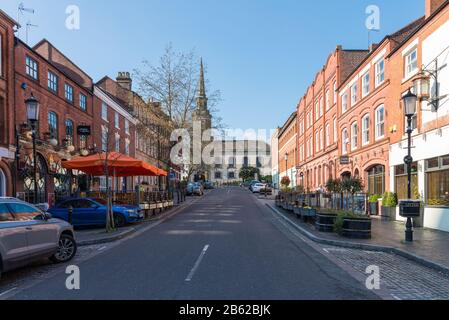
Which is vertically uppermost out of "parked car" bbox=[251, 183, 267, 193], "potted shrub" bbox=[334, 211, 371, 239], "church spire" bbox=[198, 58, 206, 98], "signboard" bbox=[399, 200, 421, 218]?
"church spire" bbox=[198, 58, 206, 98]

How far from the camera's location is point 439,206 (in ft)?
50.4

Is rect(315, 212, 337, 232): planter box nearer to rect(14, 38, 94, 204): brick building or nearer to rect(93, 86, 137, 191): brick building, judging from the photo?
rect(14, 38, 94, 204): brick building

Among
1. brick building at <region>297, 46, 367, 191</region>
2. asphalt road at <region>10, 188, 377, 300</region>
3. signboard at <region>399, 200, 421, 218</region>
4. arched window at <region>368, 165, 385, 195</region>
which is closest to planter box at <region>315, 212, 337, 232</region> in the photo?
asphalt road at <region>10, 188, 377, 300</region>

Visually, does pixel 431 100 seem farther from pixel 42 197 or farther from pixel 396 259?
pixel 42 197

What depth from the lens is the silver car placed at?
7497mm

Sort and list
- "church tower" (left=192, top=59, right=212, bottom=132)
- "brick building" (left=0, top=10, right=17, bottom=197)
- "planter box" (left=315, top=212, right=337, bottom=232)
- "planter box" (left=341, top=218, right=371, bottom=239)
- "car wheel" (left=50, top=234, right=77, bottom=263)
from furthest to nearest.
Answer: "church tower" (left=192, top=59, right=212, bottom=132), "brick building" (left=0, top=10, right=17, bottom=197), "planter box" (left=315, top=212, right=337, bottom=232), "planter box" (left=341, top=218, right=371, bottom=239), "car wheel" (left=50, top=234, right=77, bottom=263)

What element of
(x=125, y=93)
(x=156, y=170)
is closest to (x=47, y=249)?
(x=156, y=170)

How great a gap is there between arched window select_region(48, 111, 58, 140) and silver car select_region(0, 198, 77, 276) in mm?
15421

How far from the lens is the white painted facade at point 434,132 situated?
15.2 meters

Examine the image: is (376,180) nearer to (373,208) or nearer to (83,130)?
(373,208)

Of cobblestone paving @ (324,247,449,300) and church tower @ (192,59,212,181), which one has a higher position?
church tower @ (192,59,212,181)

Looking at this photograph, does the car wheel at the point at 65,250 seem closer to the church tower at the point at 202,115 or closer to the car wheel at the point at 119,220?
the car wheel at the point at 119,220

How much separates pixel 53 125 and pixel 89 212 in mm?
10343

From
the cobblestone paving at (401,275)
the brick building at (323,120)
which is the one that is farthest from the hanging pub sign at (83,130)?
the cobblestone paving at (401,275)
